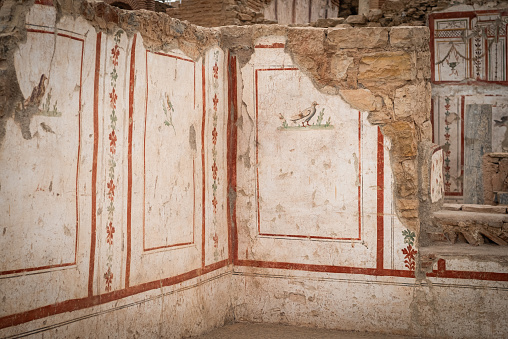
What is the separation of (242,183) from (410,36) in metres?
1.66

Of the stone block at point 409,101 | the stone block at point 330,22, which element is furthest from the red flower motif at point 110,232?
the stone block at point 330,22

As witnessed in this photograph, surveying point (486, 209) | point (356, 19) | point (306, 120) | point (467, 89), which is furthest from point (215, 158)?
point (467, 89)

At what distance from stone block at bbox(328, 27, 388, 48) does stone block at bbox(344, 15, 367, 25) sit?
2.49 m

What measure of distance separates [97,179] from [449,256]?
243 centimetres

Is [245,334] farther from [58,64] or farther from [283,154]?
[58,64]

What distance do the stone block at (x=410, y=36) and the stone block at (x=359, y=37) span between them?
8cm

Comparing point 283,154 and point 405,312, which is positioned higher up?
point 283,154

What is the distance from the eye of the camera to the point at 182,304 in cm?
389

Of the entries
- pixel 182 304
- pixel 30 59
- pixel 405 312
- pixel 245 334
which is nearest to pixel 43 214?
pixel 30 59

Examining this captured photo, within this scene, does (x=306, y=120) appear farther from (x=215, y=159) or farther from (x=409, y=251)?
(x=409, y=251)

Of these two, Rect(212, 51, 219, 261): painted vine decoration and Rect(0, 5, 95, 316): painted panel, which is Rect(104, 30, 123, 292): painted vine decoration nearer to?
Rect(0, 5, 95, 316): painted panel

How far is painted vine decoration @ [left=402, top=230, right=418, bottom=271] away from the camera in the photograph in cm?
409

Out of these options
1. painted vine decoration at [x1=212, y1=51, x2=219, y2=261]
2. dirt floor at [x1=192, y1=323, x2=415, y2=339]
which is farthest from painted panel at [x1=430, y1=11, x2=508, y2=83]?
dirt floor at [x1=192, y1=323, x2=415, y2=339]

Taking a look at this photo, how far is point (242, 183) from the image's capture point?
14.7ft
